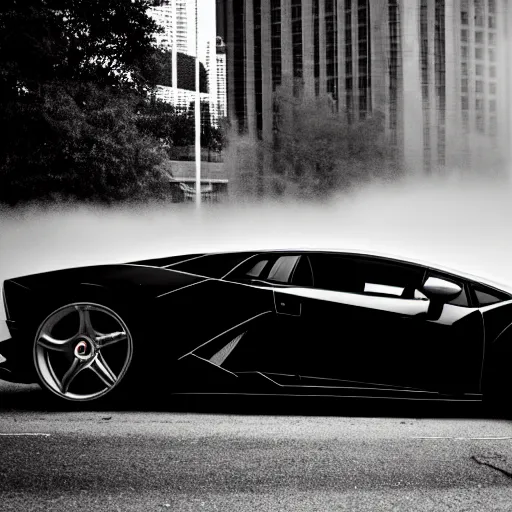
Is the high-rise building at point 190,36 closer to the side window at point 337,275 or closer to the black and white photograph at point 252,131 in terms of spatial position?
the black and white photograph at point 252,131

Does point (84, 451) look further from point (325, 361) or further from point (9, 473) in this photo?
point (325, 361)

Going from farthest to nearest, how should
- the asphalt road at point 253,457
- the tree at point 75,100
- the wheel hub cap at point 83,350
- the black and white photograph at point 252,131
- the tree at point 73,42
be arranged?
the tree at point 73,42, the tree at point 75,100, the black and white photograph at point 252,131, the wheel hub cap at point 83,350, the asphalt road at point 253,457

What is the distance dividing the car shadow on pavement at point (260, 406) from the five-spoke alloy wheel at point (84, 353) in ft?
0.36

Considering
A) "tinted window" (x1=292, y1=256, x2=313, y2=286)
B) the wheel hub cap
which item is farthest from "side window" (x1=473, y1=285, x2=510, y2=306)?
the wheel hub cap

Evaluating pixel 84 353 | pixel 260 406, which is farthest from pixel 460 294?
pixel 84 353

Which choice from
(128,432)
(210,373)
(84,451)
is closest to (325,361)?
(210,373)

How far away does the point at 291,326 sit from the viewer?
5.37 m

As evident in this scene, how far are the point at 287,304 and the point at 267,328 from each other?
192mm

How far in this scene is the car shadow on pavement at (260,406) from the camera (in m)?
5.50

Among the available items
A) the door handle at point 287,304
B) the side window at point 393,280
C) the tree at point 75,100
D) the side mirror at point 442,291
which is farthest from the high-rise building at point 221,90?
the side mirror at point 442,291

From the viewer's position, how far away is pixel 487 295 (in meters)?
5.46

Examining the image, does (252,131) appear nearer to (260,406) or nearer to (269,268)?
(269,268)

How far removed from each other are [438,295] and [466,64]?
4.68 metres

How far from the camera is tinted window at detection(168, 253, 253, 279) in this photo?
5688 millimetres
